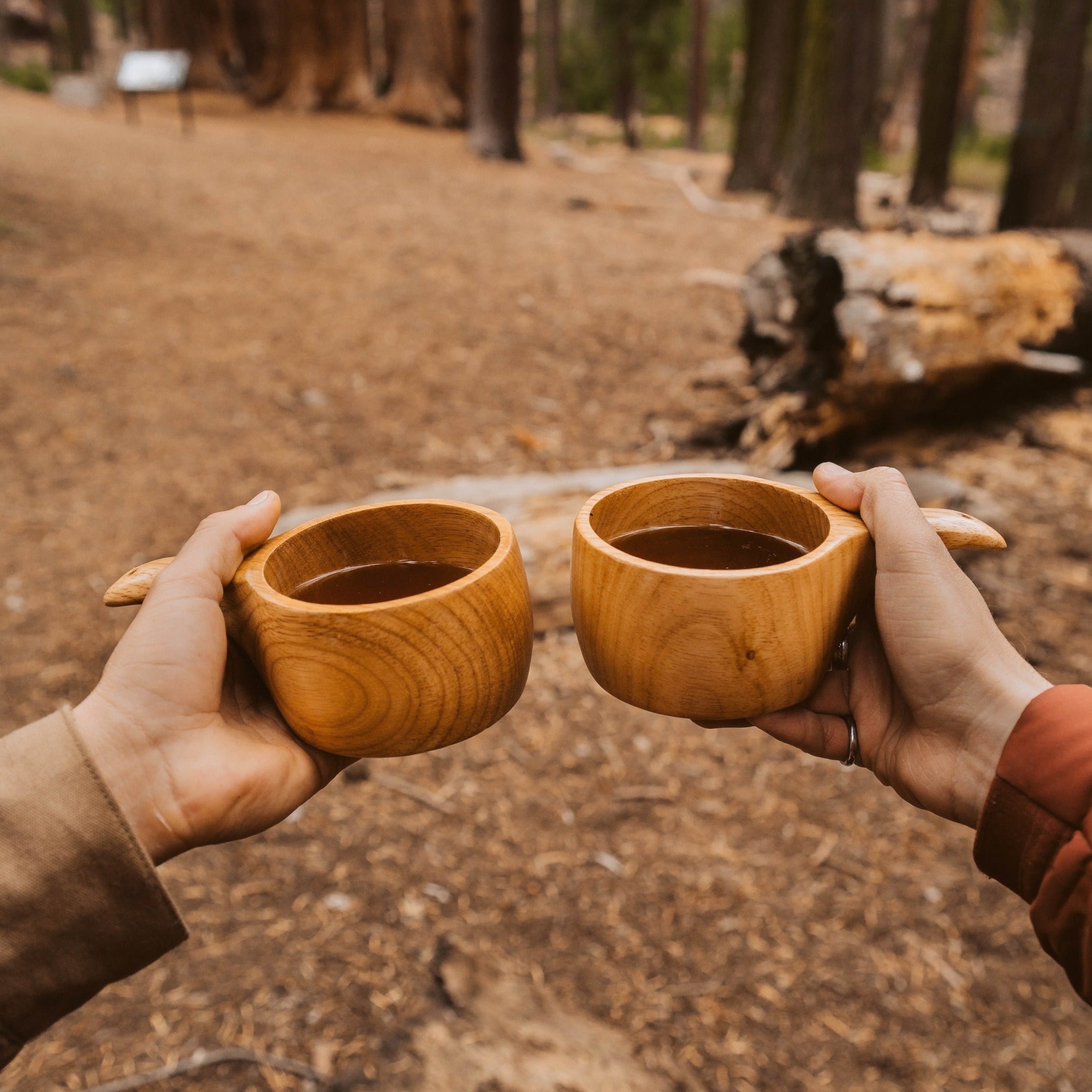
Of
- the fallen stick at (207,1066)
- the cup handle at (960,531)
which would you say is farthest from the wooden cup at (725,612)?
the fallen stick at (207,1066)

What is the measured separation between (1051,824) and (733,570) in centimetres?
54

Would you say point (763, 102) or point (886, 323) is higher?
point (763, 102)

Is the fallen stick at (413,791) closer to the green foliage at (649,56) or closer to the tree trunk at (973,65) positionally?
the tree trunk at (973,65)

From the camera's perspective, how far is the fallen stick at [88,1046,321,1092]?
6.27 ft

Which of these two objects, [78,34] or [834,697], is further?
[78,34]

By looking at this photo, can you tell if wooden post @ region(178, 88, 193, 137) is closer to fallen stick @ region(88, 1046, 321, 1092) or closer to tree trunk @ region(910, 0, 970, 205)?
tree trunk @ region(910, 0, 970, 205)

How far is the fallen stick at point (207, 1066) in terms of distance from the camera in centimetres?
191

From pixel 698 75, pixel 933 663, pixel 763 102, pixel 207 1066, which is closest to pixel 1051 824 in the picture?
pixel 933 663

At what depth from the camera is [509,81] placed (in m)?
11.3

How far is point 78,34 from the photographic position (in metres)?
17.9

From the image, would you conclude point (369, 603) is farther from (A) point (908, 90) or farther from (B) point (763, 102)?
(A) point (908, 90)

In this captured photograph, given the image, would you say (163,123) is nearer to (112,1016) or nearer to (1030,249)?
(1030,249)

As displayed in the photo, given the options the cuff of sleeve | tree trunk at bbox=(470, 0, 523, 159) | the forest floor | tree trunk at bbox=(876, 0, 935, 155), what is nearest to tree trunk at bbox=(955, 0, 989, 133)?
tree trunk at bbox=(876, 0, 935, 155)

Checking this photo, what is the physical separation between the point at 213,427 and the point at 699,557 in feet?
11.9
